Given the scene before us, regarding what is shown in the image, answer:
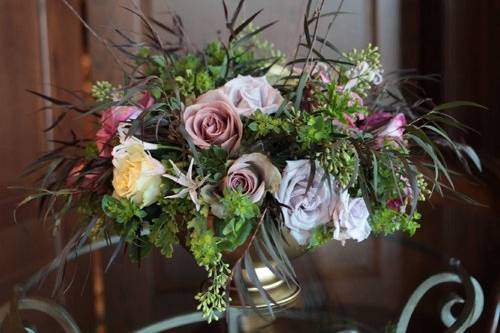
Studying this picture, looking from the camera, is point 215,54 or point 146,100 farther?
point 215,54

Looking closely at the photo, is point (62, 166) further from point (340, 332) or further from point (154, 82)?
point (340, 332)

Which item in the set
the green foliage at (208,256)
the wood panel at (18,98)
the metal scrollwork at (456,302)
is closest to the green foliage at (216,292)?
the green foliage at (208,256)

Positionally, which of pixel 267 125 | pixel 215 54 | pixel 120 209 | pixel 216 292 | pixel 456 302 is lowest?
pixel 456 302

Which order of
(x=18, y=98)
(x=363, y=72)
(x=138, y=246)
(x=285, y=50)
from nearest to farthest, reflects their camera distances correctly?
1. (x=138, y=246)
2. (x=363, y=72)
3. (x=18, y=98)
4. (x=285, y=50)

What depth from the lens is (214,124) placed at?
895mm

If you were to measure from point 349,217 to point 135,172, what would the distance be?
299mm

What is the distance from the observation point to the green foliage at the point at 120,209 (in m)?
0.86

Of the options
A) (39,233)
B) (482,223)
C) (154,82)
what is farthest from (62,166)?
(482,223)

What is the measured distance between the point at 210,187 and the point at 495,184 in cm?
130

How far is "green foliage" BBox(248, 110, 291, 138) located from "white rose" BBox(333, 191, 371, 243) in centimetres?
12

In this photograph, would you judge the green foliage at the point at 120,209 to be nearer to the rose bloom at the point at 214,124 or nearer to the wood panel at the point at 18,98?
the rose bloom at the point at 214,124

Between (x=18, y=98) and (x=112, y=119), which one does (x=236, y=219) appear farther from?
(x=18, y=98)

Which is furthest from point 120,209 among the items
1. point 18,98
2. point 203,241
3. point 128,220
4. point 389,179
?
point 18,98

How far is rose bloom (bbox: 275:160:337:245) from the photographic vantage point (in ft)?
2.80
